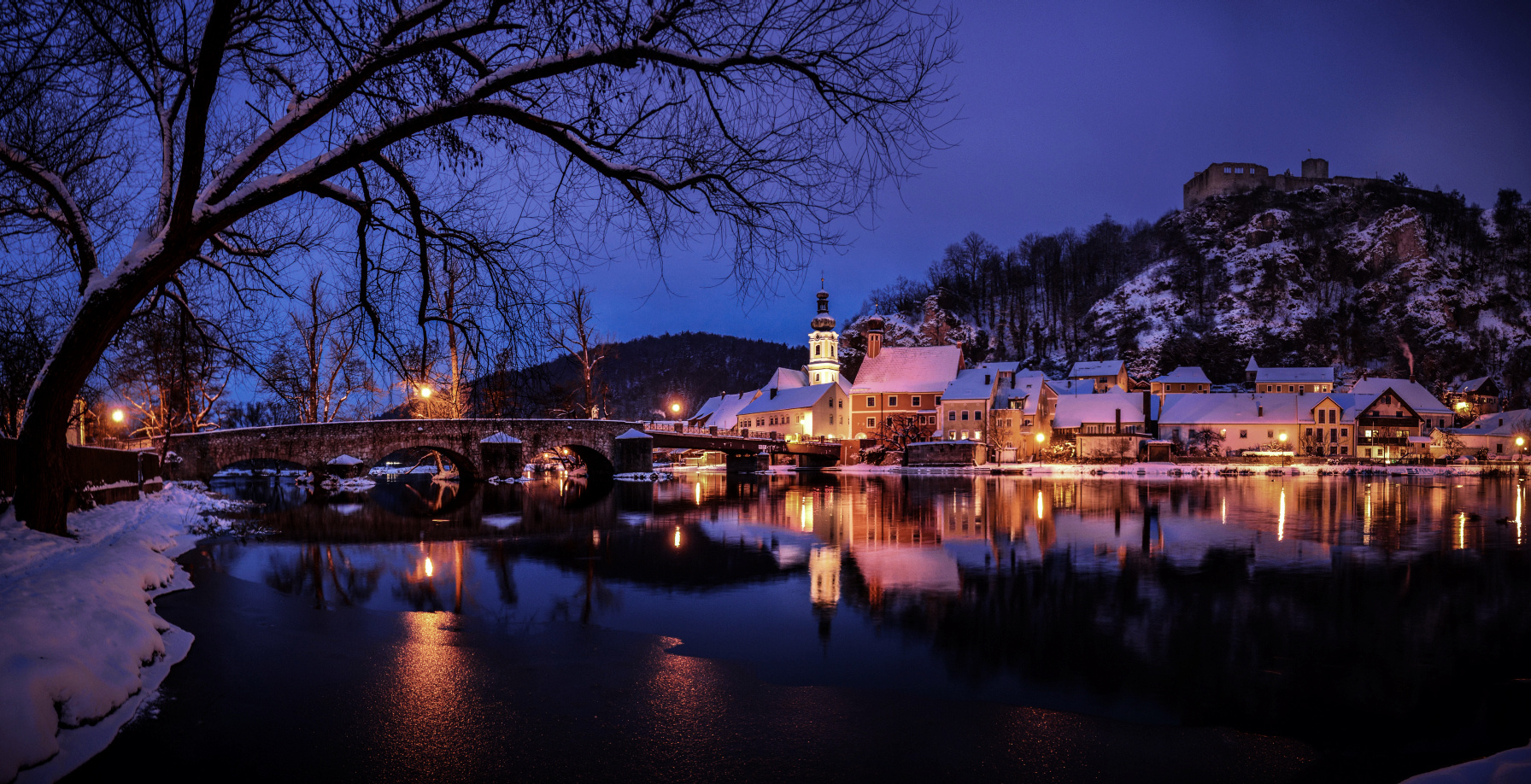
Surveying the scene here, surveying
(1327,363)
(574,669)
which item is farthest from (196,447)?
(1327,363)

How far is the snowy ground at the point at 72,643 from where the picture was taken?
177 inches

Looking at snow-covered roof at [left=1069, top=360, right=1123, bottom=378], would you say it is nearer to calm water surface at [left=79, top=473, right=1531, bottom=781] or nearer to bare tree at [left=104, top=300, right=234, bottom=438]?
calm water surface at [left=79, top=473, right=1531, bottom=781]

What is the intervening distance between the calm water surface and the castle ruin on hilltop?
120 metres

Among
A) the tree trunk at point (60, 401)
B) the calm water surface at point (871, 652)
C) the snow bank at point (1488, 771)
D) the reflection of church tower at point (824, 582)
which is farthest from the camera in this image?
the reflection of church tower at point (824, 582)

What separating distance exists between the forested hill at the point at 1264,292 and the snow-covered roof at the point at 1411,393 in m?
18.2

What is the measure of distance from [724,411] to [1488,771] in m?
92.5

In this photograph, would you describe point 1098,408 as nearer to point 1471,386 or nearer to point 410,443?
point 1471,386

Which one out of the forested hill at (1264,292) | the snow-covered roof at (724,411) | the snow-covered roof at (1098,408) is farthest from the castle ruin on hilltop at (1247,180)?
the snow-covered roof at (724,411)

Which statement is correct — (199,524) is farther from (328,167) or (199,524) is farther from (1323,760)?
(1323,760)

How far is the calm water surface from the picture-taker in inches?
208

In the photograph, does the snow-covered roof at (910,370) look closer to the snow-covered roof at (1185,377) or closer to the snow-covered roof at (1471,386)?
the snow-covered roof at (1185,377)

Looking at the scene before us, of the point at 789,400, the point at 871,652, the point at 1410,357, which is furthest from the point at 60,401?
the point at 1410,357

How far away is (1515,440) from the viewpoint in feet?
219

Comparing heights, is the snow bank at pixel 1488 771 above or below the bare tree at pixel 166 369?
below
